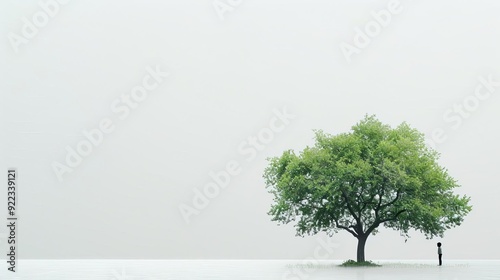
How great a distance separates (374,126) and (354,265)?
10.8 m

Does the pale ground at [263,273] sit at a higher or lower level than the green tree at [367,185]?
lower

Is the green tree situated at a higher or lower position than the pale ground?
higher

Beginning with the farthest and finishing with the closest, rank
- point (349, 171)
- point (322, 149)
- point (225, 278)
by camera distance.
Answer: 1. point (322, 149)
2. point (349, 171)
3. point (225, 278)

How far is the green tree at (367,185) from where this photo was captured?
5131 centimetres

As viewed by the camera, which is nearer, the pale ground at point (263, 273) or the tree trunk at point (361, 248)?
the pale ground at point (263, 273)

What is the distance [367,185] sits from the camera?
171 feet

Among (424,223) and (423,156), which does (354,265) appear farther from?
(423,156)

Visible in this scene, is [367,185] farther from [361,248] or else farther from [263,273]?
[263,273]

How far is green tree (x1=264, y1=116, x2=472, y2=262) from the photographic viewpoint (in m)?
51.3

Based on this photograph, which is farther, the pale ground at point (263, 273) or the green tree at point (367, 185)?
the green tree at point (367, 185)

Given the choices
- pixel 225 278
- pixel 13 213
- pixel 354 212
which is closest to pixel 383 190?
pixel 354 212

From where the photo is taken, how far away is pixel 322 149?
54031 mm

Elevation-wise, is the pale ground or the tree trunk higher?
the tree trunk

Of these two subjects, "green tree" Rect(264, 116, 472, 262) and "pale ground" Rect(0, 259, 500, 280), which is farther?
"green tree" Rect(264, 116, 472, 262)
